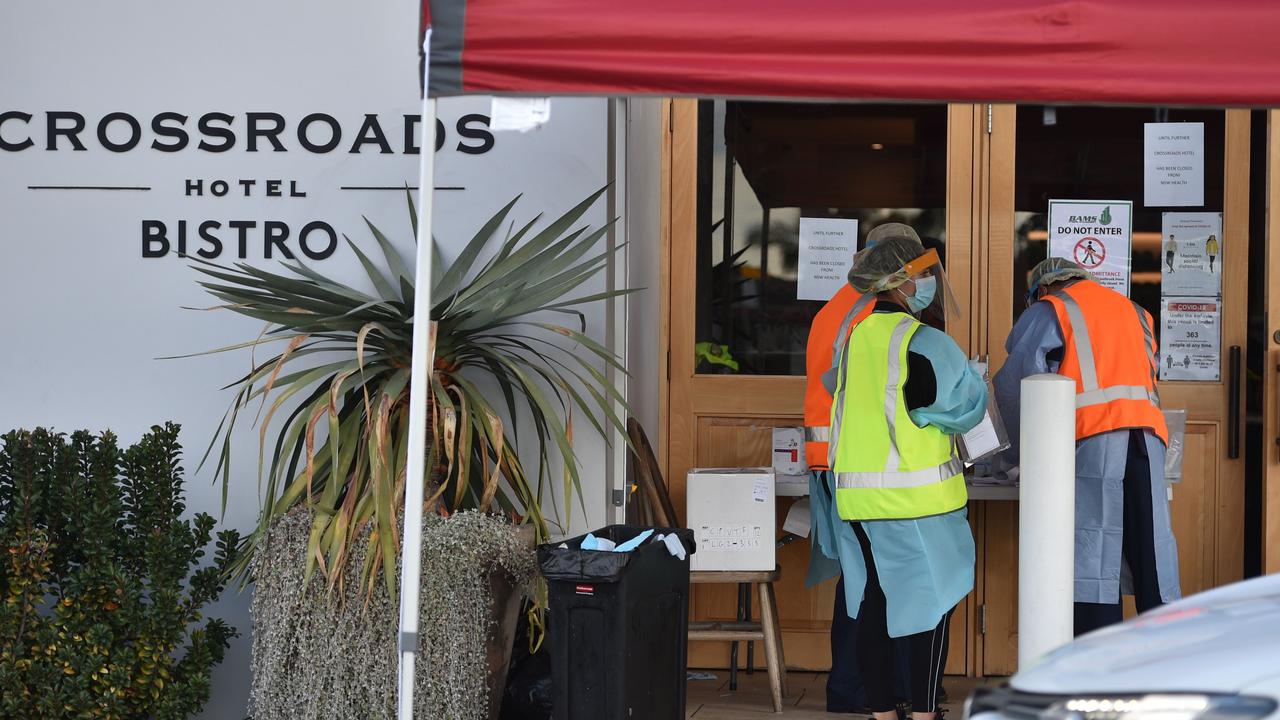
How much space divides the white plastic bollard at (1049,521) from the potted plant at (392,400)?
140cm

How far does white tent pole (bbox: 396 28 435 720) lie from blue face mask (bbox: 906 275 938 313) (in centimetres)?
171

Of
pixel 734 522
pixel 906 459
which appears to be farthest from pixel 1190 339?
pixel 734 522

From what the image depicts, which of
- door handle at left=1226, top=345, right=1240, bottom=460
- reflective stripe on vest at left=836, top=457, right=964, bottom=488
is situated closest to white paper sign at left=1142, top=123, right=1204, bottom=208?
door handle at left=1226, top=345, right=1240, bottom=460

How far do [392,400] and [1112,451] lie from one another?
8.20 ft

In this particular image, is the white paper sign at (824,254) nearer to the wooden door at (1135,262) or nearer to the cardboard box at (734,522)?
the wooden door at (1135,262)

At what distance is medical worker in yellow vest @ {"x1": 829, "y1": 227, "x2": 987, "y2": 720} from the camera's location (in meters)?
4.04

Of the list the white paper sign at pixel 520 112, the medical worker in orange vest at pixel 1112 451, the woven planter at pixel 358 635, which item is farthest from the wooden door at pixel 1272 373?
the white paper sign at pixel 520 112

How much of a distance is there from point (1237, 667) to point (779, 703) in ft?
10.1

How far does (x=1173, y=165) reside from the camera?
541 cm

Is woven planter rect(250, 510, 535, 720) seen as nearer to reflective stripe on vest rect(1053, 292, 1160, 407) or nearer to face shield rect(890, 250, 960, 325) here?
face shield rect(890, 250, 960, 325)

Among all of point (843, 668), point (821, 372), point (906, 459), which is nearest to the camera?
point (906, 459)

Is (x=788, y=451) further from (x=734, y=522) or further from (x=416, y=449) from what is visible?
(x=416, y=449)

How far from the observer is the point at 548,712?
4.36 m

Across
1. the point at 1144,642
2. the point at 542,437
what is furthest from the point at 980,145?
the point at 1144,642
